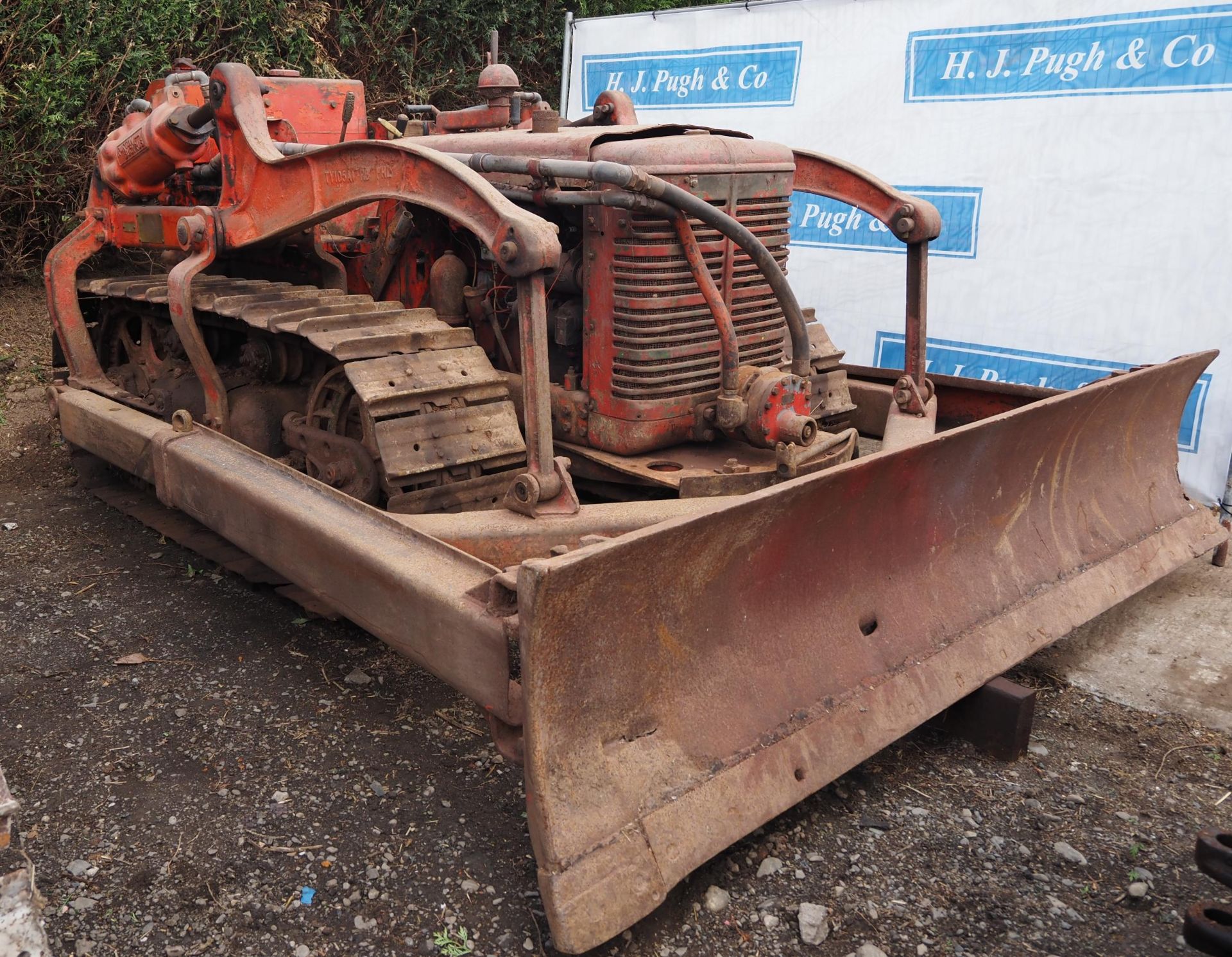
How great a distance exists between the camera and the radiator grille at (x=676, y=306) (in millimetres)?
3406

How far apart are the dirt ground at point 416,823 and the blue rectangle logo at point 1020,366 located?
2199 mm

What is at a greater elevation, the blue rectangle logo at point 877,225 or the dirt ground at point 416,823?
the blue rectangle logo at point 877,225

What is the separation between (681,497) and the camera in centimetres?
328

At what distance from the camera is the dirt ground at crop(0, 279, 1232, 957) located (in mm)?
2355

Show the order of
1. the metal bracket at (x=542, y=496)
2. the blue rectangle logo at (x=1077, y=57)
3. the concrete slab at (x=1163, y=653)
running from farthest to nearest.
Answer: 1. the blue rectangle logo at (x=1077, y=57)
2. the concrete slab at (x=1163, y=653)
3. the metal bracket at (x=542, y=496)

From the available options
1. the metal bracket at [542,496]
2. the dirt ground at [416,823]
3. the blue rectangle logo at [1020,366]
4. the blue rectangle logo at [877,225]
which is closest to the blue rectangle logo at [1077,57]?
the blue rectangle logo at [877,225]

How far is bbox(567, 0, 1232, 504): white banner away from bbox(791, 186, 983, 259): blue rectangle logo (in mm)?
11

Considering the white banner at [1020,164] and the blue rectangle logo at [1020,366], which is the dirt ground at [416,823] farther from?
the white banner at [1020,164]

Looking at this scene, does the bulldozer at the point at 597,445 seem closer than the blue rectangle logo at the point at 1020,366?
Yes

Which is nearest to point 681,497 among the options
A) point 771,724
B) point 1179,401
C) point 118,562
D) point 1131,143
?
point 771,724

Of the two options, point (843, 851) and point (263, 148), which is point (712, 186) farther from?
point (843, 851)

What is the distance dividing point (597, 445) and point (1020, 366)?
2.97 metres

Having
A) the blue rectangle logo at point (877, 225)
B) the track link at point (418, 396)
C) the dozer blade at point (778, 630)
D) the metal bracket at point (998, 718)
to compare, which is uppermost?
the blue rectangle logo at point (877, 225)

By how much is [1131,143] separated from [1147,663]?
9.10 feet
